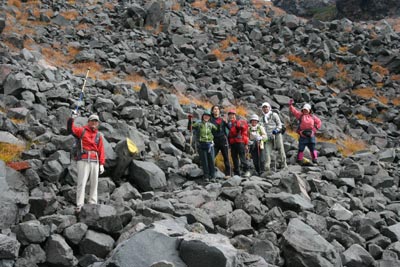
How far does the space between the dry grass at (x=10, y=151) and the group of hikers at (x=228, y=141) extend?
1.84 metres

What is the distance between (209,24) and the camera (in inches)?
1508

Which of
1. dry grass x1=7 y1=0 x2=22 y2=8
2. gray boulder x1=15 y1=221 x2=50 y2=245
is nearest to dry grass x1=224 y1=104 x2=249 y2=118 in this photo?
gray boulder x1=15 y1=221 x2=50 y2=245

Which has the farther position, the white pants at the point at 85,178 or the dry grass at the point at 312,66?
the dry grass at the point at 312,66

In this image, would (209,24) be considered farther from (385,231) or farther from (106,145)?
(385,231)

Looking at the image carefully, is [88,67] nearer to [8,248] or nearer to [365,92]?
[8,248]

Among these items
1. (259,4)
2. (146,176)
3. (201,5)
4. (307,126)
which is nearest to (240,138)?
(307,126)

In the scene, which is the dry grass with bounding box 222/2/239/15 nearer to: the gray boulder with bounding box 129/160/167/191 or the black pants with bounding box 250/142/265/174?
the black pants with bounding box 250/142/265/174

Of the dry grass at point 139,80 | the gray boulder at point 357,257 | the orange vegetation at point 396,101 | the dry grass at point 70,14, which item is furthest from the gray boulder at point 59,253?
the dry grass at point 70,14

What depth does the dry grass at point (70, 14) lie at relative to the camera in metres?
32.8

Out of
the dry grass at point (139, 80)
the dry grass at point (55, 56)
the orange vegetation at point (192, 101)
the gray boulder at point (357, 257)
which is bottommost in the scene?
the orange vegetation at point (192, 101)

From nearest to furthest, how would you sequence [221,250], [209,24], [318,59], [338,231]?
[221,250] → [338,231] → [318,59] → [209,24]

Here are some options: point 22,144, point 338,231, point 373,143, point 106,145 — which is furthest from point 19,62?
point 373,143

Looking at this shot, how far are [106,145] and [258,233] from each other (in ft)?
17.8

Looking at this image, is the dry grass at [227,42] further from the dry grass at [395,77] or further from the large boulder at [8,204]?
the large boulder at [8,204]
